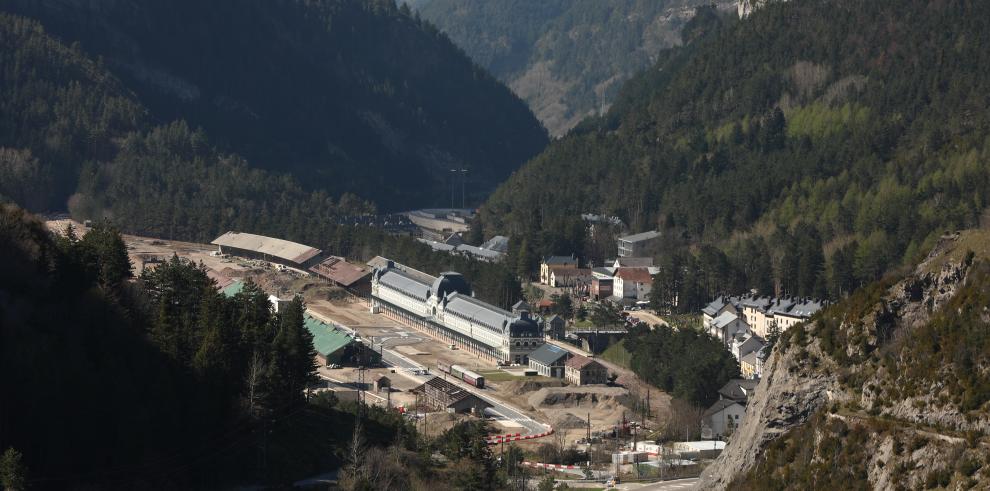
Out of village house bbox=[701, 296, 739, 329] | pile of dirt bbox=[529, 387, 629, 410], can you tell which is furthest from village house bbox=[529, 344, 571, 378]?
village house bbox=[701, 296, 739, 329]

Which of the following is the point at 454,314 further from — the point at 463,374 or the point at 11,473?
the point at 11,473

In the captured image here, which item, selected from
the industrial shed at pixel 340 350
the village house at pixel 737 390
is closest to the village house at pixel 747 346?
the village house at pixel 737 390

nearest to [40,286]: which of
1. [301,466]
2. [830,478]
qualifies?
[301,466]

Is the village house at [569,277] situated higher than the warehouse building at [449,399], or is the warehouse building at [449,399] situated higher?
the village house at [569,277]

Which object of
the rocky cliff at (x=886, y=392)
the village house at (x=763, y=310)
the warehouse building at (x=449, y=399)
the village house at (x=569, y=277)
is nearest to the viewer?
the rocky cliff at (x=886, y=392)

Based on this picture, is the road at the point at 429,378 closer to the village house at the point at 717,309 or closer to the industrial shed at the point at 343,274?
the industrial shed at the point at 343,274
